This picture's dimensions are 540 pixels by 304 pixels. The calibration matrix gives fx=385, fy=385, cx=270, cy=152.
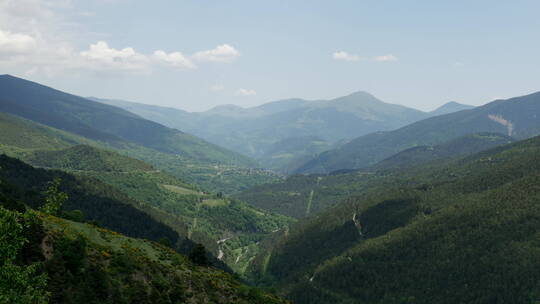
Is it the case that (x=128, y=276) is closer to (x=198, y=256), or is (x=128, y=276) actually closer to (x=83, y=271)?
(x=83, y=271)

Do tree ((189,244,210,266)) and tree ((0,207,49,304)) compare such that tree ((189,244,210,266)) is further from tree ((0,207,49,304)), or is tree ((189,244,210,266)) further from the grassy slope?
tree ((0,207,49,304))

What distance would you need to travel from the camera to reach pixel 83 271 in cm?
6938

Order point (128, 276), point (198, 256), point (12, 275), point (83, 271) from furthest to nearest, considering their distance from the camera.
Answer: point (198, 256) → point (128, 276) → point (83, 271) → point (12, 275)

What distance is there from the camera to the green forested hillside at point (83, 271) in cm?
4581

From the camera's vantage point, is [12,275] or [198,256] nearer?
[12,275]

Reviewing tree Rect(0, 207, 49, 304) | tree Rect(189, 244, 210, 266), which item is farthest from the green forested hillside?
tree Rect(189, 244, 210, 266)

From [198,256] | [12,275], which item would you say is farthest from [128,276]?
[198,256]

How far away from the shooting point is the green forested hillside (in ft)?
150

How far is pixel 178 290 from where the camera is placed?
8669 cm

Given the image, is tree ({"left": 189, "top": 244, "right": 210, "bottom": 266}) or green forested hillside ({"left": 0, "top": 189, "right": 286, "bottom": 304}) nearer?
green forested hillside ({"left": 0, "top": 189, "right": 286, "bottom": 304})

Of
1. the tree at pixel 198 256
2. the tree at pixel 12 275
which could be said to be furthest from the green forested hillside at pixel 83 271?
the tree at pixel 198 256

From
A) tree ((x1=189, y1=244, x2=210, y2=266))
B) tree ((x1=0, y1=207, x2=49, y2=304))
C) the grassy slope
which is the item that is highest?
tree ((x1=0, y1=207, x2=49, y2=304))

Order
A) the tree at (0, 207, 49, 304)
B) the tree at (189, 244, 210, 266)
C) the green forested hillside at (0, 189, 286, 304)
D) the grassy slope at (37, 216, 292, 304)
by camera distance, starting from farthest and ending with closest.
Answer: the tree at (189, 244, 210, 266) < the grassy slope at (37, 216, 292, 304) < the green forested hillside at (0, 189, 286, 304) < the tree at (0, 207, 49, 304)

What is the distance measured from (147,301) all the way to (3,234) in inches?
1468
